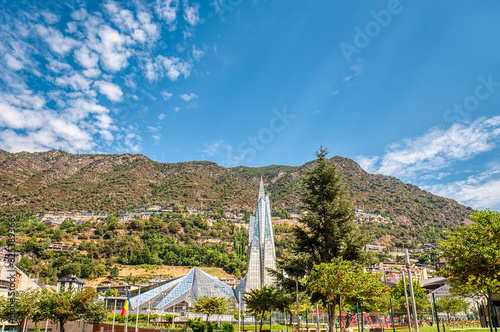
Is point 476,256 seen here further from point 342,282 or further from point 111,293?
point 111,293

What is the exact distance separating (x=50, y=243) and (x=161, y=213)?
75285 mm

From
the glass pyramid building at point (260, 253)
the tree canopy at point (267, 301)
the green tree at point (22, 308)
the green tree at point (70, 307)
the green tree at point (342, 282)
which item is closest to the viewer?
the green tree at point (342, 282)

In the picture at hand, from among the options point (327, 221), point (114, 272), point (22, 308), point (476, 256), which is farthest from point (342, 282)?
point (114, 272)

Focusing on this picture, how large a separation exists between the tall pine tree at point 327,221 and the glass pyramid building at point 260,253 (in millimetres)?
40278

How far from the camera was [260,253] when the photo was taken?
66.3 meters

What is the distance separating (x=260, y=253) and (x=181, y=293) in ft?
54.6

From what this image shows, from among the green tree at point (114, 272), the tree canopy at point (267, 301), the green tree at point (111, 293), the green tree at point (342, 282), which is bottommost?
the green tree at point (111, 293)

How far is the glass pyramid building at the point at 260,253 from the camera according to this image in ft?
209

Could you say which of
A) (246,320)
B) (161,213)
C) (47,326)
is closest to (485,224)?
(47,326)

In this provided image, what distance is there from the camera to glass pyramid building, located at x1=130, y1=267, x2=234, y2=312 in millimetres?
59000

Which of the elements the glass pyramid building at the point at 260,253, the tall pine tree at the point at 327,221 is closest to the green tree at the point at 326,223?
the tall pine tree at the point at 327,221

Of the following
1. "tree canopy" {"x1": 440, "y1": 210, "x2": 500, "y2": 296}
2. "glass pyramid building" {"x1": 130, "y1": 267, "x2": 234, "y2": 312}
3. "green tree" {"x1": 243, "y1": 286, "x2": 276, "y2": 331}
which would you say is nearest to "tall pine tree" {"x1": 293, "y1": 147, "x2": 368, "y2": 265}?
"green tree" {"x1": 243, "y1": 286, "x2": 276, "y2": 331}

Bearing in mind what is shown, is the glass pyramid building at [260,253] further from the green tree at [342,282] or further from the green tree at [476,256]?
the green tree at [476,256]

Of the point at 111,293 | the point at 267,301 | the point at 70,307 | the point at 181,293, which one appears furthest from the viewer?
the point at 111,293
